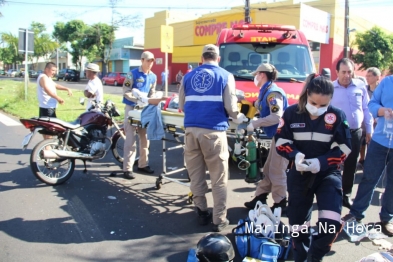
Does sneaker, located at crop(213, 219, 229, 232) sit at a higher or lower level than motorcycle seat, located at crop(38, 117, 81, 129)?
lower

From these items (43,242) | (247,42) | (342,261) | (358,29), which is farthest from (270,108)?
(358,29)

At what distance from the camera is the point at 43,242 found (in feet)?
12.6

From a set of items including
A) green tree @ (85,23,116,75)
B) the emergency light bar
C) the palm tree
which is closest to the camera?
the emergency light bar

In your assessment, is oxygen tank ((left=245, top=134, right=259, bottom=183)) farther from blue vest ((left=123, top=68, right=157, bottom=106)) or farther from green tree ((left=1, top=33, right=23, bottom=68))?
green tree ((left=1, top=33, right=23, bottom=68))

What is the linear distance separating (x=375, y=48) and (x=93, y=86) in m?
27.4

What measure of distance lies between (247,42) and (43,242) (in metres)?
5.45

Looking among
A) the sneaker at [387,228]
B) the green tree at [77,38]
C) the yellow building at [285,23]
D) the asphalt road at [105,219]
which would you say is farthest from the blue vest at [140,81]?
the green tree at [77,38]

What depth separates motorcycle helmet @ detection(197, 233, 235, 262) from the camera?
303 cm

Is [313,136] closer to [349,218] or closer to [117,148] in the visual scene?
[349,218]

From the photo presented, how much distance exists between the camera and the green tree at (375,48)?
92.9ft

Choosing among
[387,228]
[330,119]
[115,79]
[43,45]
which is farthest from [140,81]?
[43,45]

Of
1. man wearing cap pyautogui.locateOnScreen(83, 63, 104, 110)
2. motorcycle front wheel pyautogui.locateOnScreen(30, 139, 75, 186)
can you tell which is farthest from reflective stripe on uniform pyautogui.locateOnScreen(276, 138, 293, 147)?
man wearing cap pyautogui.locateOnScreen(83, 63, 104, 110)

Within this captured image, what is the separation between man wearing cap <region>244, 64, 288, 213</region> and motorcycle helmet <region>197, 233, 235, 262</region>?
1.51 meters

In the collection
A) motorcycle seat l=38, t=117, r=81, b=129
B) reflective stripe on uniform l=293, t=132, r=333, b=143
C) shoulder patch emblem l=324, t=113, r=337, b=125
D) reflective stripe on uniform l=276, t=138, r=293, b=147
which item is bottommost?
motorcycle seat l=38, t=117, r=81, b=129
